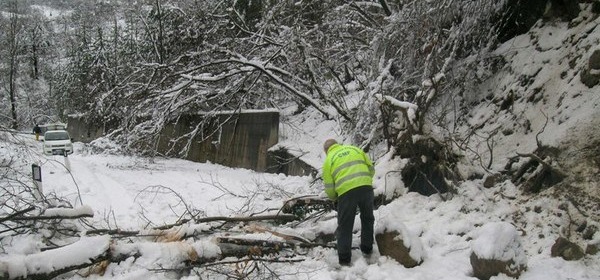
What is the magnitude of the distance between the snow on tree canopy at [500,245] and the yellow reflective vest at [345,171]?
4.23 ft

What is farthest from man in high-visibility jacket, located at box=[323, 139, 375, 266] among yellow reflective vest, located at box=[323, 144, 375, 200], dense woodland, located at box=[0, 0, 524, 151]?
dense woodland, located at box=[0, 0, 524, 151]

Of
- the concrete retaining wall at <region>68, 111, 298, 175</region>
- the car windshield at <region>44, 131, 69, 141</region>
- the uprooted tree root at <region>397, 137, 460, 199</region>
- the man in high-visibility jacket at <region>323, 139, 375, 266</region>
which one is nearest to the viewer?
the man in high-visibility jacket at <region>323, 139, 375, 266</region>

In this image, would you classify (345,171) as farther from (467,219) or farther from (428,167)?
(428,167)

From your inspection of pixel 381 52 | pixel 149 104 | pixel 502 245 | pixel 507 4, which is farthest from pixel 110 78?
pixel 502 245

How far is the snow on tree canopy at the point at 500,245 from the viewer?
4.25 meters

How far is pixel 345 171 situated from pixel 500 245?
5.46 ft

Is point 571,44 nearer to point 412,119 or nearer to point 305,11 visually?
point 412,119

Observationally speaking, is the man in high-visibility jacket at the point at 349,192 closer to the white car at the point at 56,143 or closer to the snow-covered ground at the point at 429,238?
the snow-covered ground at the point at 429,238

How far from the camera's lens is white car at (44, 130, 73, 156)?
2142cm

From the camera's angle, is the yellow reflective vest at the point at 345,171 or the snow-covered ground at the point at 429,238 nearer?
the snow-covered ground at the point at 429,238

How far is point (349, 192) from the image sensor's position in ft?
16.7

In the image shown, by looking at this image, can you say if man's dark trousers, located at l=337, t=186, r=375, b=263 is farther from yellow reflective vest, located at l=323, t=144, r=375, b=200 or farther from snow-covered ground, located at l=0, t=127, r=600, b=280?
snow-covered ground, located at l=0, t=127, r=600, b=280

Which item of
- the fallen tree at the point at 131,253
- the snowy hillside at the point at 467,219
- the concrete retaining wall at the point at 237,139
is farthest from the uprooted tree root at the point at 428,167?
the concrete retaining wall at the point at 237,139

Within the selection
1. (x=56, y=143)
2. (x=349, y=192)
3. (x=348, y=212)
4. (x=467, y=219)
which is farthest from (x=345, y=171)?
(x=56, y=143)
